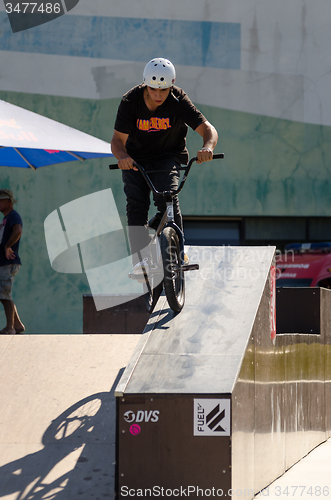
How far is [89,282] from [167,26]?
5.67 meters

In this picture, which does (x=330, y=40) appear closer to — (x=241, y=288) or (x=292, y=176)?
(x=292, y=176)

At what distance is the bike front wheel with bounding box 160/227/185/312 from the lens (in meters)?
3.73

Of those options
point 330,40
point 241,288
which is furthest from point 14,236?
point 330,40

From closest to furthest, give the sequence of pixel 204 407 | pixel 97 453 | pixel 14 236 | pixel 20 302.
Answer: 1. pixel 204 407
2. pixel 97 453
3. pixel 14 236
4. pixel 20 302

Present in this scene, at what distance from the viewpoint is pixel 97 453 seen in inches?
137

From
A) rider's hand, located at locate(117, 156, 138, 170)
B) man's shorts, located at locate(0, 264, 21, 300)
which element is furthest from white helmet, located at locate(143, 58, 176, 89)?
man's shorts, located at locate(0, 264, 21, 300)

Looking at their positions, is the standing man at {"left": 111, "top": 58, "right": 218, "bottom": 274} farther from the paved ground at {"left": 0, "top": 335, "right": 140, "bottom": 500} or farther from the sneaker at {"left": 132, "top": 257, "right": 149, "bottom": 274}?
the paved ground at {"left": 0, "top": 335, "right": 140, "bottom": 500}

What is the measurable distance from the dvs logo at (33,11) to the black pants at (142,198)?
27.3 ft

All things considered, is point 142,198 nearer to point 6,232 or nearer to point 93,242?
point 6,232

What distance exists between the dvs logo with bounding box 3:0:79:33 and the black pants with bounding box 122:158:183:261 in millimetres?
8309

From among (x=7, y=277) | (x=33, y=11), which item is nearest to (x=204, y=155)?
(x=7, y=277)

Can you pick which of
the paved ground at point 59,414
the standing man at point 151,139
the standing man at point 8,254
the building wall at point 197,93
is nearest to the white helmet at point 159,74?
the standing man at point 151,139

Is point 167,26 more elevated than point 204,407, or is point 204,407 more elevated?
point 167,26

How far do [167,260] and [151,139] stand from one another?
1.10m
